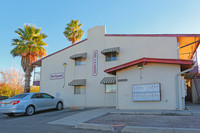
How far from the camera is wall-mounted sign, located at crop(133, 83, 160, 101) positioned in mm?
10179

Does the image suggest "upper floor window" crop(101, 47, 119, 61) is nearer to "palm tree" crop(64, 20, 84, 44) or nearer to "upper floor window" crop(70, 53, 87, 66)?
"upper floor window" crop(70, 53, 87, 66)

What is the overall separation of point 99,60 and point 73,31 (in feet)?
45.3

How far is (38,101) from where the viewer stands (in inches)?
452

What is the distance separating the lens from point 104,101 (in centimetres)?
1495

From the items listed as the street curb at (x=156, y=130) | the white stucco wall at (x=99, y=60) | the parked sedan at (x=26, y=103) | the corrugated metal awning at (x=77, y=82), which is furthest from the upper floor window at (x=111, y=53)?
the street curb at (x=156, y=130)

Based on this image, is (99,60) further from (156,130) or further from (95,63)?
(156,130)

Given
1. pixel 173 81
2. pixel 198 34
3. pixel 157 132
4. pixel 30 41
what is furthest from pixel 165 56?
pixel 30 41

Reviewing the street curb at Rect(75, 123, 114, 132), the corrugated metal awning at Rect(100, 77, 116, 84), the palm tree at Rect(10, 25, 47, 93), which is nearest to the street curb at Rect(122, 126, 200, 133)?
the street curb at Rect(75, 123, 114, 132)

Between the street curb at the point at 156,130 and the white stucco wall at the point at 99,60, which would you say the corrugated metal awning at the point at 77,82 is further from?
the street curb at the point at 156,130

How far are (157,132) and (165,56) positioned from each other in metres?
8.63

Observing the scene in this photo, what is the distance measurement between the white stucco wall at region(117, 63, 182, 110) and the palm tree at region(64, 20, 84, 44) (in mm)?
17973

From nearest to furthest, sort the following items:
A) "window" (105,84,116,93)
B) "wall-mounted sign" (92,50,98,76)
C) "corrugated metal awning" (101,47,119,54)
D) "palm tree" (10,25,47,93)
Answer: "corrugated metal awning" (101,47,119,54), "window" (105,84,116,93), "wall-mounted sign" (92,50,98,76), "palm tree" (10,25,47,93)

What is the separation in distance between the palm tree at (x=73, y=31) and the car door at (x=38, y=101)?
17352mm

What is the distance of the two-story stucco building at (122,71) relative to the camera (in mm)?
10102
